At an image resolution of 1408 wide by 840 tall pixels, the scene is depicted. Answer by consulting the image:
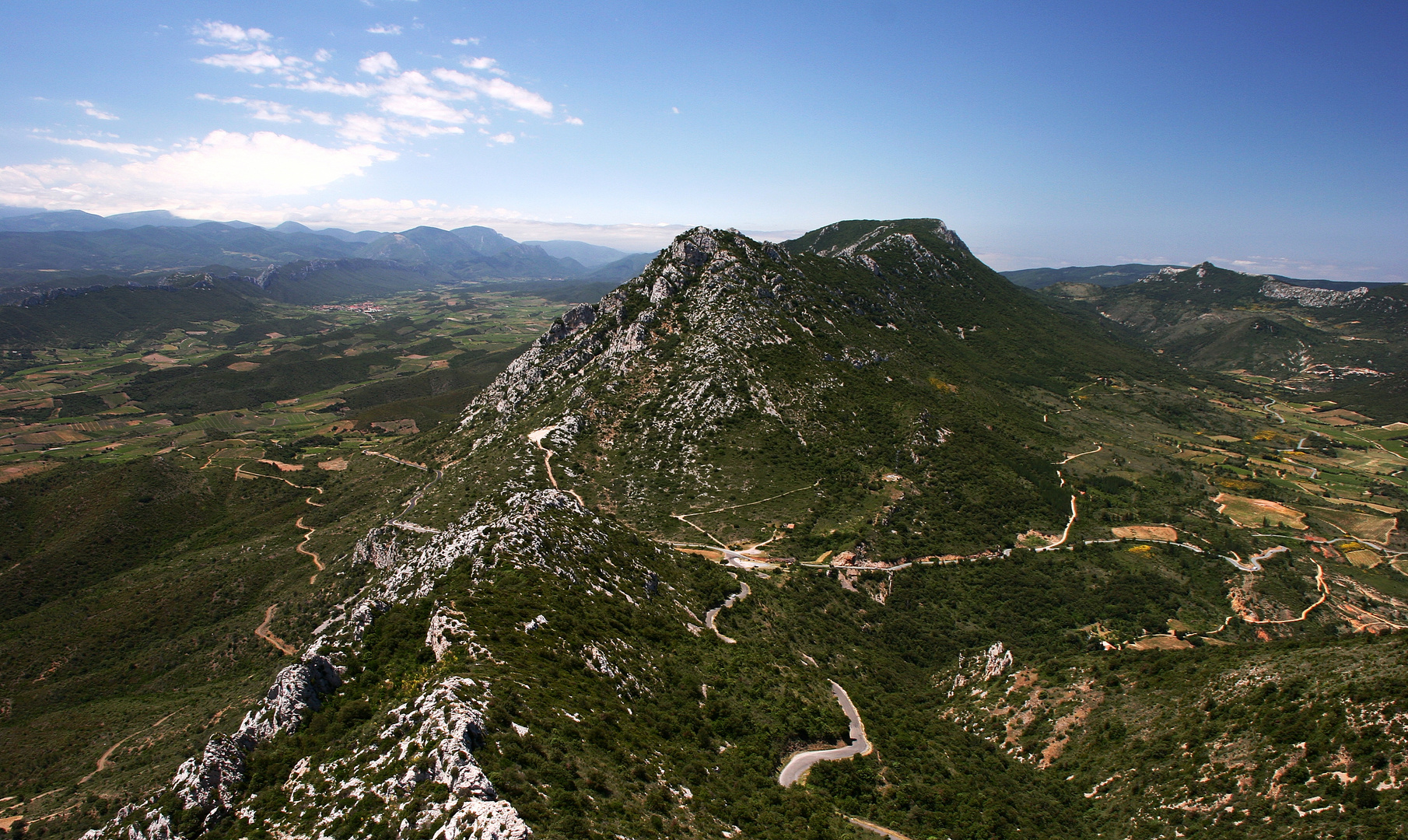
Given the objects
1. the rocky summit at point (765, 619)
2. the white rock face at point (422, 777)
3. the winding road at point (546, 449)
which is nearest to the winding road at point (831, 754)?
the rocky summit at point (765, 619)

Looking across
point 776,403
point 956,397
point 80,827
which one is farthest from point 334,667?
point 956,397

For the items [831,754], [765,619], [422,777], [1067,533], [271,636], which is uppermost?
[422,777]

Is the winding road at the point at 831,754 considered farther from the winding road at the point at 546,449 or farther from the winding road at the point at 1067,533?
the winding road at the point at 1067,533

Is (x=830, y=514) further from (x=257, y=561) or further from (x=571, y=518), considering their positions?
(x=257, y=561)

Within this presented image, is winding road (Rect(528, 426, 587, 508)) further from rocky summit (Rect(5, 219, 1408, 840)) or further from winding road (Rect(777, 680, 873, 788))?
winding road (Rect(777, 680, 873, 788))

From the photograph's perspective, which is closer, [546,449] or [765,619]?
[765,619]

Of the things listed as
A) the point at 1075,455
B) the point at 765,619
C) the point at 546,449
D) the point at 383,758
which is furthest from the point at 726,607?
the point at 1075,455

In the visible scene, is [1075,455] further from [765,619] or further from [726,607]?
[726,607]
